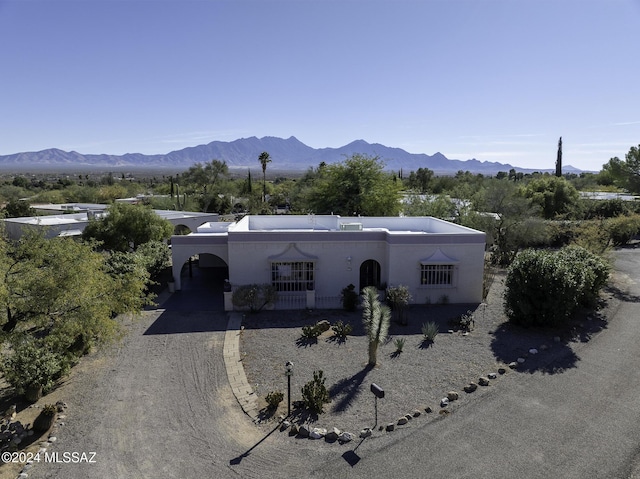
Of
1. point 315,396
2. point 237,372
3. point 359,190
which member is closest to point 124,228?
point 359,190

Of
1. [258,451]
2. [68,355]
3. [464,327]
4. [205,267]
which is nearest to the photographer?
[258,451]

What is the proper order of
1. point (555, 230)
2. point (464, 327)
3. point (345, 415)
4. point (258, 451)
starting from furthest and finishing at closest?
point (555, 230), point (464, 327), point (345, 415), point (258, 451)

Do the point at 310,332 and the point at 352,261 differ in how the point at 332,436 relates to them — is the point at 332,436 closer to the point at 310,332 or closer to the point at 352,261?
the point at 310,332

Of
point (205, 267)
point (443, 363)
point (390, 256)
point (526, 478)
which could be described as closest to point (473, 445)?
point (526, 478)

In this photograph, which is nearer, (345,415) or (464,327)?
(345,415)

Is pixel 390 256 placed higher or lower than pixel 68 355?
higher

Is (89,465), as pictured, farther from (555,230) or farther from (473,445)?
(555,230)

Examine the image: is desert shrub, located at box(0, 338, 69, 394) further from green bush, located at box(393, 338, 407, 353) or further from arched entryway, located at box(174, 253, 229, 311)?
green bush, located at box(393, 338, 407, 353)
